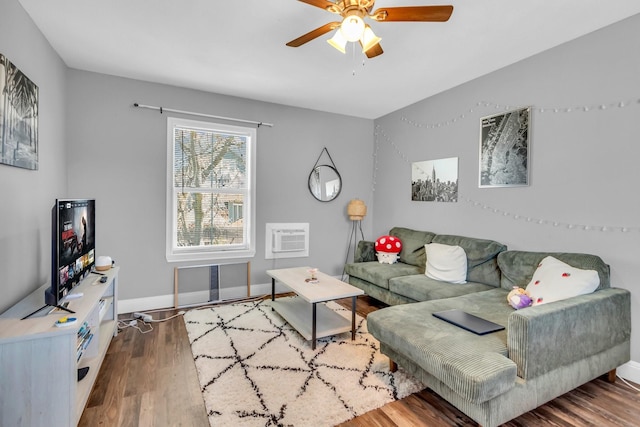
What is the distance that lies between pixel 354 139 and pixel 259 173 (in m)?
1.56

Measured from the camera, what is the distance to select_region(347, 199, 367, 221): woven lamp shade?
14.3ft

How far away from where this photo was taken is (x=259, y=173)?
3951mm

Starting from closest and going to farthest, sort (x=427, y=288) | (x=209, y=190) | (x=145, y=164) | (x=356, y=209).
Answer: (x=427, y=288), (x=145, y=164), (x=209, y=190), (x=356, y=209)

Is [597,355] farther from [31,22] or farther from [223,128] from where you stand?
[31,22]

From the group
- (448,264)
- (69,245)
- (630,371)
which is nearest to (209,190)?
(69,245)

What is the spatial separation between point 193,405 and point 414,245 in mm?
2777

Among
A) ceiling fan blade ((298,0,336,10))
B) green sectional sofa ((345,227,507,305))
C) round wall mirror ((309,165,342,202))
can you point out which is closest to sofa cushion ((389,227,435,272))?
green sectional sofa ((345,227,507,305))

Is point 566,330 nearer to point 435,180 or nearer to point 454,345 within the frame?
point 454,345

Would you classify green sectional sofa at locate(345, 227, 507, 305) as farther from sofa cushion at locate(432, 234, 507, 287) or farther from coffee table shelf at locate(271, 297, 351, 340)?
coffee table shelf at locate(271, 297, 351, 340)

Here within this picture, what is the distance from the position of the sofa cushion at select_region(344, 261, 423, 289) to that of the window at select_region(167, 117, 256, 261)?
1.30 metres

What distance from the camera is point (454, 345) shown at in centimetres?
170

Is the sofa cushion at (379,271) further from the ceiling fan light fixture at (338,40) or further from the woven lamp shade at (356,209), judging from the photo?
the ceiling fan light fixture at (338,40)

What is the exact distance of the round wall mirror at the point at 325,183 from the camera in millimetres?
4320

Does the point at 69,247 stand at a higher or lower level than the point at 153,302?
higher
